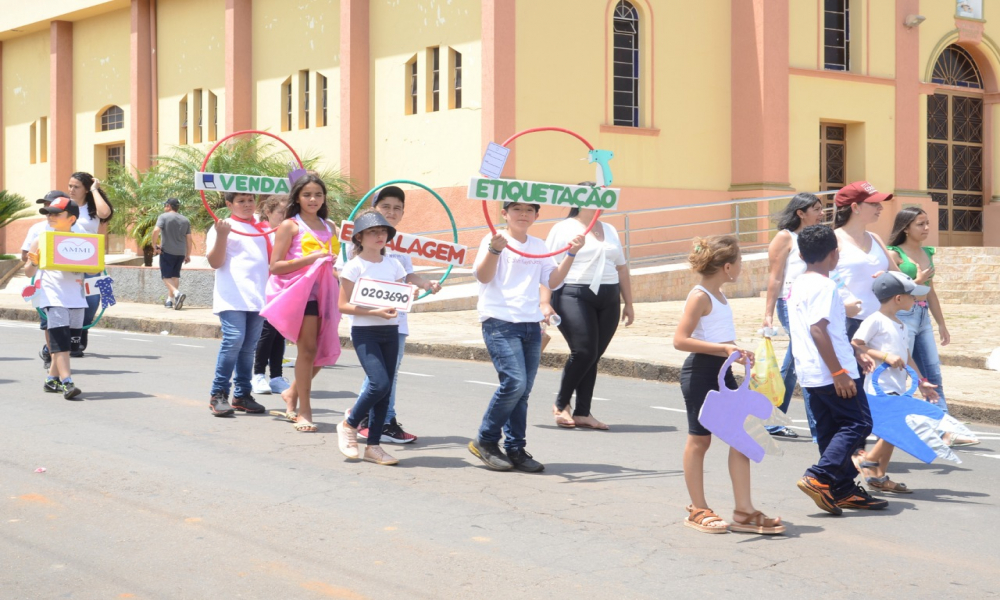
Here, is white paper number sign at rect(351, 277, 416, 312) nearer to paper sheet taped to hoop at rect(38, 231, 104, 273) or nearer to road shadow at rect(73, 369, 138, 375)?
paper sheet taped to hoop at rect(38, 231, 104, 273)

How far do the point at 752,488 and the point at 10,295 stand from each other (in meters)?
21.3

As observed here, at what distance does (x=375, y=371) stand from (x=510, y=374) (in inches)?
31.2

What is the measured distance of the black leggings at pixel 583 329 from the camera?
8.84 metres

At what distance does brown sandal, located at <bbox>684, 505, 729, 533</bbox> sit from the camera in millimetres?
5711

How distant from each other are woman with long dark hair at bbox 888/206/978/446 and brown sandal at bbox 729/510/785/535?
264 cm

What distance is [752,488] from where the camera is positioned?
22.4 ft

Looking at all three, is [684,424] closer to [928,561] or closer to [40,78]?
[928,561]

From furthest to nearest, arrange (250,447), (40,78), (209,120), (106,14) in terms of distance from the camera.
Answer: (40,78), (106,14), (209,120), (250,447)

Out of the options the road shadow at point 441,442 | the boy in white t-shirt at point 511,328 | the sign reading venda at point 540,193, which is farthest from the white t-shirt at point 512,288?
the road shadow at point 441,442

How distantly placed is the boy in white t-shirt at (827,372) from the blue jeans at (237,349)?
14.1ft

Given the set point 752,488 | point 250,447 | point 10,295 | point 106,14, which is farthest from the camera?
point 106,14

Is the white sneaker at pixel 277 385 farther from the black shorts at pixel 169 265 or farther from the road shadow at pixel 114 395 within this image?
the black shorts at pixel 169 265

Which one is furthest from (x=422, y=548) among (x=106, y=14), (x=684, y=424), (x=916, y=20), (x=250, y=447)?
(x=106, y=14)

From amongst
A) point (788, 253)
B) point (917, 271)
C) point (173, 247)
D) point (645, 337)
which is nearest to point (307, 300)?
point (788, 253)
